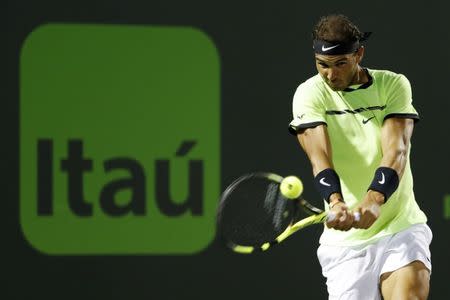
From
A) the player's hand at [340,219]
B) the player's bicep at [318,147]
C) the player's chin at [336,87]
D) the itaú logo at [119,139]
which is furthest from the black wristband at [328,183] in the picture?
the itaú logo at [119,139]

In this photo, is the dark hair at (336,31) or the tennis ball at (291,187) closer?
the tennis ball at (291,187)

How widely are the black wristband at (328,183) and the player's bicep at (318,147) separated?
0.11ft

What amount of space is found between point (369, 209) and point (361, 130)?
443 millimetres

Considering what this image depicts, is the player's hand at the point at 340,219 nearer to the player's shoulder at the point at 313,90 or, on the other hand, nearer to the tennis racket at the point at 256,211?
the tennis racket at the point at 256,211

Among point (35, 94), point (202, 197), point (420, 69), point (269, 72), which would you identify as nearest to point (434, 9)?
point (420, 69)

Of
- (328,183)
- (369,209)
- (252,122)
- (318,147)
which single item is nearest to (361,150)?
(318,147)

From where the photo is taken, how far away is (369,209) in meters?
3.24

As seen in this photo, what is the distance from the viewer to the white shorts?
3.53m

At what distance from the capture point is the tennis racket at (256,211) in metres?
3.43

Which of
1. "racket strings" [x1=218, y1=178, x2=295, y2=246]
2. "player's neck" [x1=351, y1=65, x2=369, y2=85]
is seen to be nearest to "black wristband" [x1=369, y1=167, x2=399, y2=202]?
"racket strings" [x1=218, y1=178, x2=295, y2=246]

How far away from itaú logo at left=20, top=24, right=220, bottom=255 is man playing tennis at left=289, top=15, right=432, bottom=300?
5.34 ft

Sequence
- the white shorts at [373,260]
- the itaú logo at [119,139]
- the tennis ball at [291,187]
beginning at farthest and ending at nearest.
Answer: the itaú logo at [119,139]
the white shorts at [373,260]
the tennis ball at [291,187]

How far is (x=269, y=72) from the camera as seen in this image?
17.6ft

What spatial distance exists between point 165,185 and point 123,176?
0.22 metres
